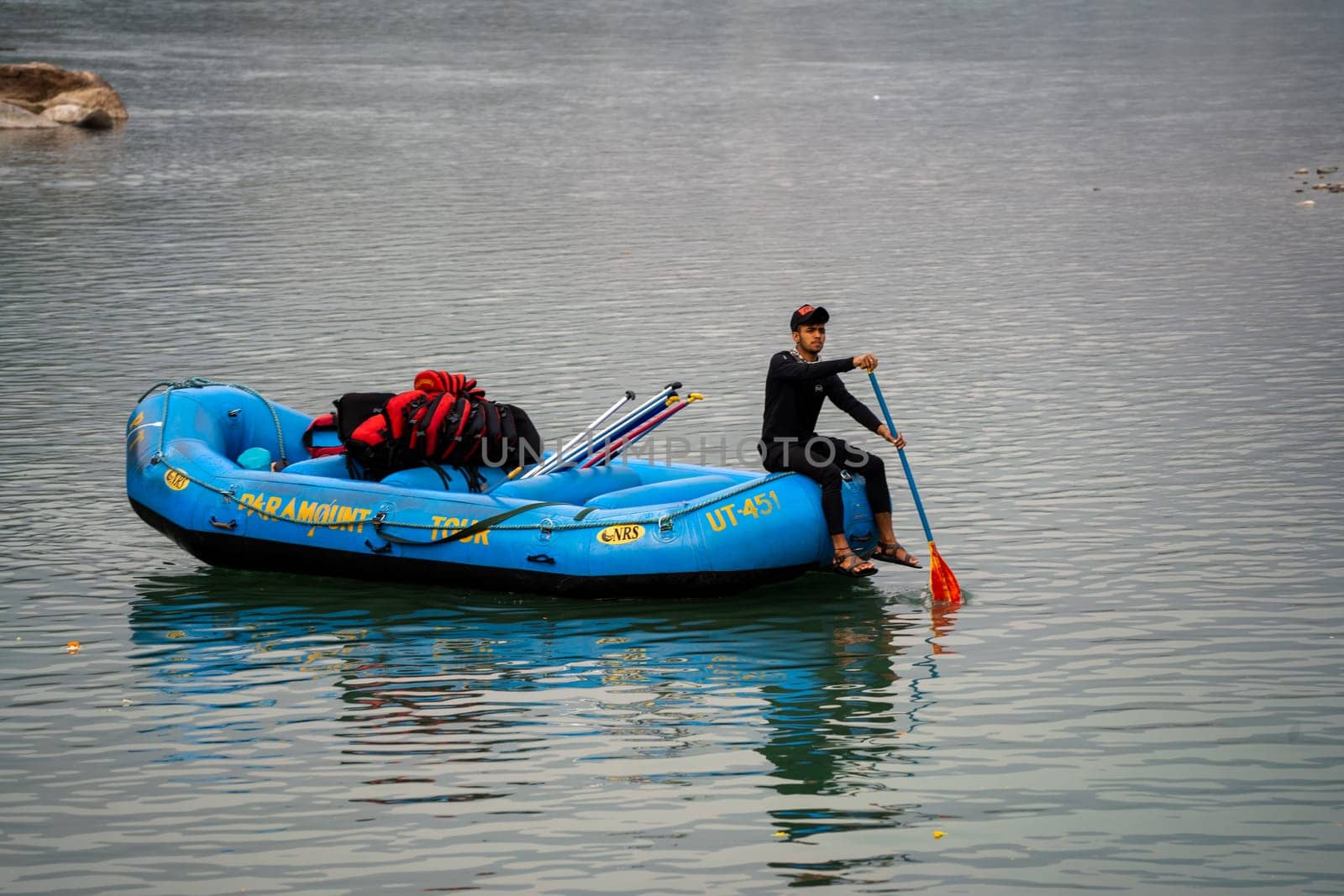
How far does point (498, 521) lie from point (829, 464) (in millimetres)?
2312

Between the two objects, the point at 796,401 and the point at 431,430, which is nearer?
the point at 796,401

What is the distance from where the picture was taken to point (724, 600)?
1247 centimetres

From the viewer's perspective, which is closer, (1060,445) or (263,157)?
(1060,445)

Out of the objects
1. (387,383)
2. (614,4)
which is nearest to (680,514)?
(387,383)

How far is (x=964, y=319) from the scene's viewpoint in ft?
72.0

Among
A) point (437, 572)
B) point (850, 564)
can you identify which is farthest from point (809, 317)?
point (437, 572)

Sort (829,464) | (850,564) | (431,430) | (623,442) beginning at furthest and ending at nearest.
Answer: (623,442) → (431,430) → (829,464) → (850,564)

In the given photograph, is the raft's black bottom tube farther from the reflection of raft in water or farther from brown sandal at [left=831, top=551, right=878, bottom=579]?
brown sandal at [left=831, top=551, right=878, bottom=579]

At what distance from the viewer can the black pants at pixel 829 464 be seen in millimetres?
12281

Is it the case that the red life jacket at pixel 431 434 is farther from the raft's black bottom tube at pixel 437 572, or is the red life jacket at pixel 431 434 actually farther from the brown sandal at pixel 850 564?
the brown sandal at pixel 850 564

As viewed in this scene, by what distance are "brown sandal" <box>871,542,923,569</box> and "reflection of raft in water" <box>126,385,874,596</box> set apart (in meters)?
0.15

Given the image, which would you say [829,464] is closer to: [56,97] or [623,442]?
Answer: [623,442]

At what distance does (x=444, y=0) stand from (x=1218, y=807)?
3393 inches

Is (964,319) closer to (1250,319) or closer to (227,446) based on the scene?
(1250,319)
